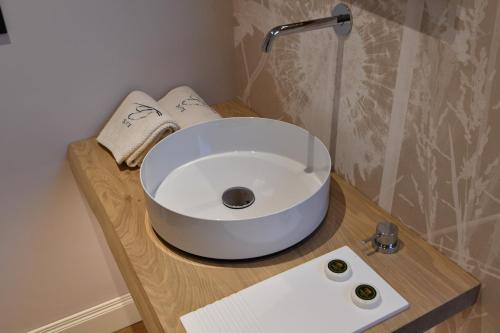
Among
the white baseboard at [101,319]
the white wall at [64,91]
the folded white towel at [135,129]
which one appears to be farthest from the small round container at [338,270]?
the white baseboard at [101,319]

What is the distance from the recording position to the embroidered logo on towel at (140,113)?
1.22 m

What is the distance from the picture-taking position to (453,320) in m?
0.92

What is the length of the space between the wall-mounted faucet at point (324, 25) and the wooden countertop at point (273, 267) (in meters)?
0.37

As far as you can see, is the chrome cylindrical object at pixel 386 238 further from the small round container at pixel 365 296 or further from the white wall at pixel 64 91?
the white wall at pixel 64 91

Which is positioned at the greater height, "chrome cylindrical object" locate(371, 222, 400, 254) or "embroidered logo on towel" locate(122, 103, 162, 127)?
"embroidered logo on towel" locate(122, 103, 162, 127)

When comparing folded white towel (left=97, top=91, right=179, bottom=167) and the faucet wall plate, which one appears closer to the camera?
the faucet wall plate

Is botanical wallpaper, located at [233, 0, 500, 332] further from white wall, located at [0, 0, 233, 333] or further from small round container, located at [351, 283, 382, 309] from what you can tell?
white wall, located at [0, 0, 233, 333]

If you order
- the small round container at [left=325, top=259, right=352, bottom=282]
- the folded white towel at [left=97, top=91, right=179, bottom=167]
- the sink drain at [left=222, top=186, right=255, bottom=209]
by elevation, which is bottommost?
the small round container at [left=325, top=259, right=352, bottom=282]

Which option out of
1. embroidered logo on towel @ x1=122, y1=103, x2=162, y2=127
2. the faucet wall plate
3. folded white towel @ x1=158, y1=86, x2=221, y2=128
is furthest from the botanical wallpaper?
embroidered logo on towel @ x1=122, y1=103, x2=162, y2=127

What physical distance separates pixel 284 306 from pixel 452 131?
42 centimetres

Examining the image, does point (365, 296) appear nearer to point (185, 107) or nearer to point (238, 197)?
point (238, 197)

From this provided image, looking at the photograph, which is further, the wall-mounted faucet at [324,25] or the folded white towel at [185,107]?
the folded white towel at [185,107]

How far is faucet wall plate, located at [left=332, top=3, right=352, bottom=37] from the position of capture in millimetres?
938

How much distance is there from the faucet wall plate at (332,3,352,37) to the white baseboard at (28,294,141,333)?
4.17 feet
